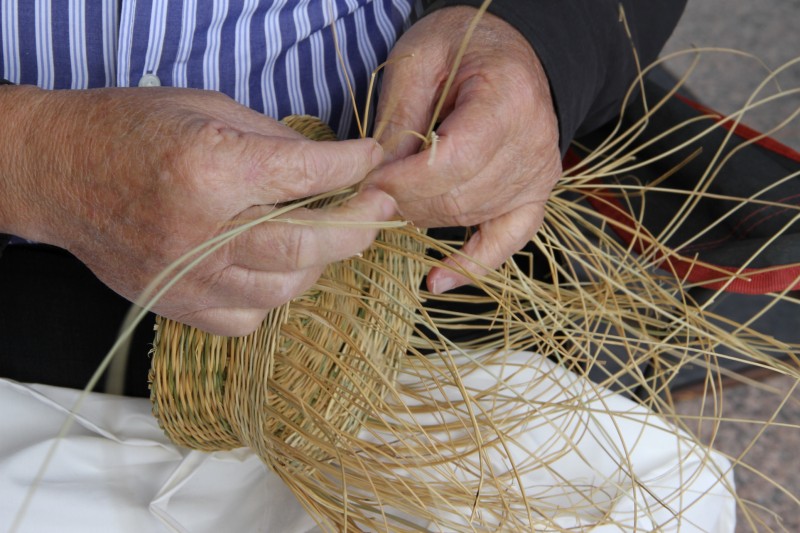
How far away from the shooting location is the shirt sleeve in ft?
2.37

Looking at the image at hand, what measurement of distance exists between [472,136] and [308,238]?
0.55 feet

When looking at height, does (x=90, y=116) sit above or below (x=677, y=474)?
above

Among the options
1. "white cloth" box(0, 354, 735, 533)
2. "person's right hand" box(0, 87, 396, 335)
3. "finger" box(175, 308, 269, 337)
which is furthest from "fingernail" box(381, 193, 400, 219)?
"white cloth" box(0, 354, 735, 533)

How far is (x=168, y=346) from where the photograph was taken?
0.61 metres

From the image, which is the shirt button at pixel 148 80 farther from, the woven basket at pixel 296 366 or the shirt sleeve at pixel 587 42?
the shirt sleeve at pixel 587 42

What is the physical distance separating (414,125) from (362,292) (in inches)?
6.1

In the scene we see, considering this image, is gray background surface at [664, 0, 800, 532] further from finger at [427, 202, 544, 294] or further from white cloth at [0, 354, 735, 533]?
finger at [427, 202, 544, 294]

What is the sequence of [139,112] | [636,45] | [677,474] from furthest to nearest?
[636,45]
[677,474]
[139,112]

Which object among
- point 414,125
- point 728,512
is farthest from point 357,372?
point 728,512

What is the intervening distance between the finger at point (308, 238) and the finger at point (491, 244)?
158 millimetres

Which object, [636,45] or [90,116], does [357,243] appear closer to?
[90,116]

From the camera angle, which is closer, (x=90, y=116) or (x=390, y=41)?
(x=90, y=116)

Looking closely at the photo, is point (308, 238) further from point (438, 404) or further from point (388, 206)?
point (438, 404)

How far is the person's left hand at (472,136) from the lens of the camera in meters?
0.58
